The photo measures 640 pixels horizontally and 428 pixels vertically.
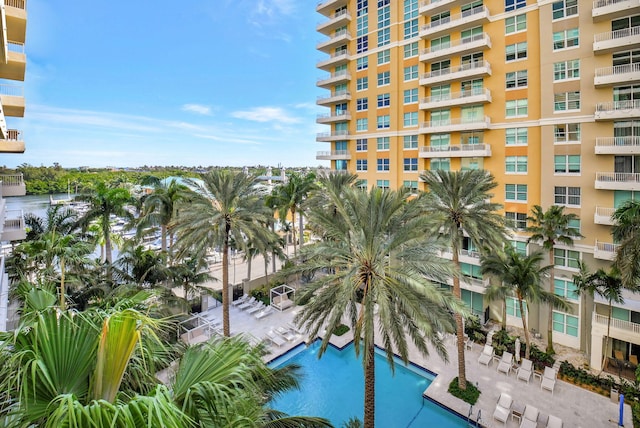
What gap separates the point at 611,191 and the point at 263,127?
65.2m

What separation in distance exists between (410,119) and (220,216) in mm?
20212

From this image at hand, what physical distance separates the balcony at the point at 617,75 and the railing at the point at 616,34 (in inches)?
70.3

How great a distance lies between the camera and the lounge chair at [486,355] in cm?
1806

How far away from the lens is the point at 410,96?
29219 millimetres

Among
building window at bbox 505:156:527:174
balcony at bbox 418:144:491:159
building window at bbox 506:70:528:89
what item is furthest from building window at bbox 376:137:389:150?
building window at bbox 506:70:528:89

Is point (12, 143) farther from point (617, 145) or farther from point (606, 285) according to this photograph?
point (617, 145)

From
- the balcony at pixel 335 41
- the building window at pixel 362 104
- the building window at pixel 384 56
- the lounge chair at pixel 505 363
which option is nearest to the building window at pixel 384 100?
the building window at pixel 362 104

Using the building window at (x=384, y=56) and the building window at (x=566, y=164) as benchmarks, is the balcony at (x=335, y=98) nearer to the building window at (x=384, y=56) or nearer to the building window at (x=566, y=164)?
the building window at (x=384, y=56)

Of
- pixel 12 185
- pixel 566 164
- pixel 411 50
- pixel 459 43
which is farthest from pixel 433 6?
pixel 12 185

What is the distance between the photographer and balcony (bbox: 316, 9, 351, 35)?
3266 cm

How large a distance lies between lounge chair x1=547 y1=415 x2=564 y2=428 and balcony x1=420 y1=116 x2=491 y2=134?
62.4 ft

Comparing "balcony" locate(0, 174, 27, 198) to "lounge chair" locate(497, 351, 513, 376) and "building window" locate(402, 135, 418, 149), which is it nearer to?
"lounge chair" locate(497, 351, 513, 376)

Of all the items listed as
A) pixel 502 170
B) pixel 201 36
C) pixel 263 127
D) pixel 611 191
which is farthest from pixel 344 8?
pixel 263 127

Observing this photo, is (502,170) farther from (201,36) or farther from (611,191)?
(201,36)
